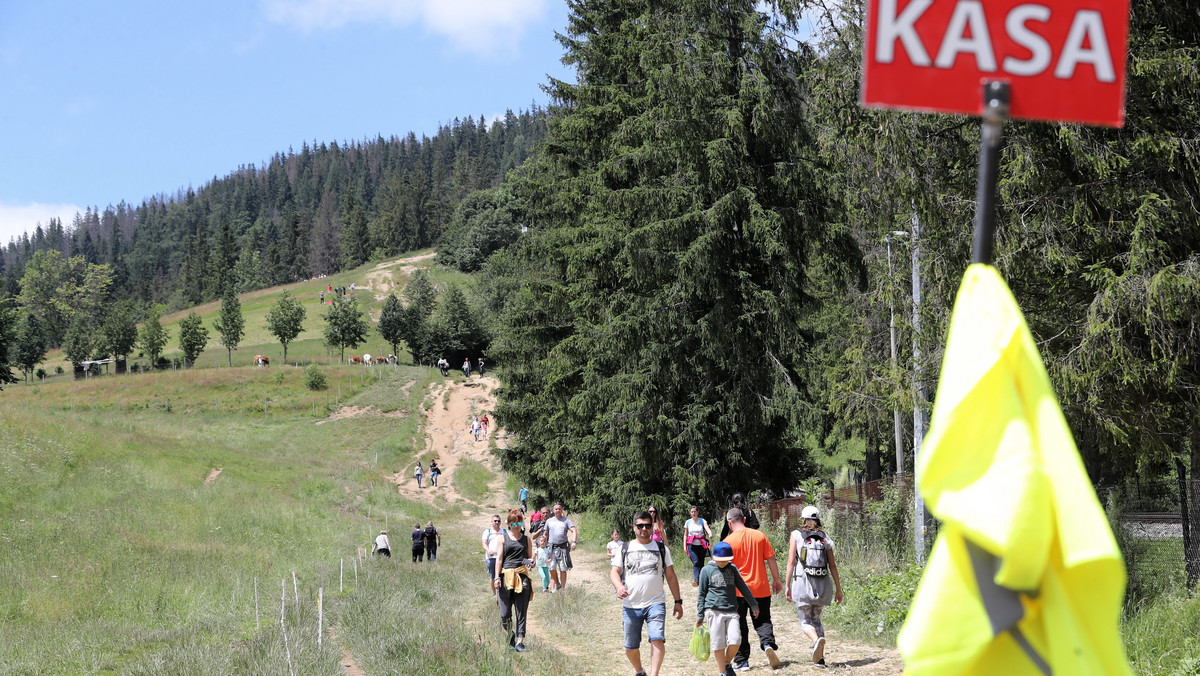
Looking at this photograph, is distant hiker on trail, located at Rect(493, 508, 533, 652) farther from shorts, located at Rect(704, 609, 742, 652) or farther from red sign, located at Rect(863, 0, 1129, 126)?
red sign, located at Rect(863, 0, 1129, 126)

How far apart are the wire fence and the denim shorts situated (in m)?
5.20

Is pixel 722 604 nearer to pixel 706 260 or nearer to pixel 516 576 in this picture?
pixel 516 576

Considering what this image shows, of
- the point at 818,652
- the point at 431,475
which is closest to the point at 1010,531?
Result: the point at 818,652

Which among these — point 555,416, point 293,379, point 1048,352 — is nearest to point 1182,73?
point 1048,352

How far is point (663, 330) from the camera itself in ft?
69.8

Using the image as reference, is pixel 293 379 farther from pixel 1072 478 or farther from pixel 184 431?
pixel 1072 478

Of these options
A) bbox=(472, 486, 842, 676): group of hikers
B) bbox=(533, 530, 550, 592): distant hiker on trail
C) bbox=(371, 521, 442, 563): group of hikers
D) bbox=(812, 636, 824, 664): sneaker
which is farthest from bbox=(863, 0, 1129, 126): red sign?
bbox=(371, 521, 442, 563): group of hikers

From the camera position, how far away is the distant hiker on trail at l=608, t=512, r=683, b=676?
9672mm

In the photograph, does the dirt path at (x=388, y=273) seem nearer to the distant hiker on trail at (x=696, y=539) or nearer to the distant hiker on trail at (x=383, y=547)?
the distant hiker on trail at (x=383, y=547)

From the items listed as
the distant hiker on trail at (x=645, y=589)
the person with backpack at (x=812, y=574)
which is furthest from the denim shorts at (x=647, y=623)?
the person with backpack at (x=812, y=574)

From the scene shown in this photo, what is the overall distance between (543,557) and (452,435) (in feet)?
149

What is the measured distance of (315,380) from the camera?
238ft

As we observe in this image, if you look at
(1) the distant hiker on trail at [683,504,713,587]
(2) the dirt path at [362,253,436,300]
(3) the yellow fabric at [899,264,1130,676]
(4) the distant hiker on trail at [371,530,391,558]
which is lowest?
(4) the distant hiker on trail at [371,530,391,558]

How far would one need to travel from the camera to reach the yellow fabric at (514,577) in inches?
488
